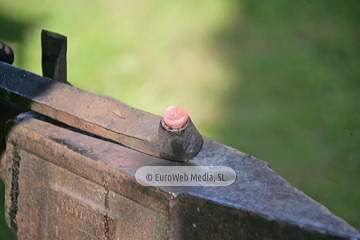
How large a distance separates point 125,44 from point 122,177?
156 cm

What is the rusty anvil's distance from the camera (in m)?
0.91

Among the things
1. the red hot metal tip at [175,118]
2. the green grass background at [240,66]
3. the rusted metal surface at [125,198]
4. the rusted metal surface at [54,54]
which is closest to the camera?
the rusted metal surface at [125,198]

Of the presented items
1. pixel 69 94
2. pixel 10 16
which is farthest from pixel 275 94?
pixel 10 16

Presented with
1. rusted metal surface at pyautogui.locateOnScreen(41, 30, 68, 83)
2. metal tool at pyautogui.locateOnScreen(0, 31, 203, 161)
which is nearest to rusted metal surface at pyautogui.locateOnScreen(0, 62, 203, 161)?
metal tool at pyautogui.locateOnScreen(0, 31, 203, 161)

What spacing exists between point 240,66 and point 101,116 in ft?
4.54

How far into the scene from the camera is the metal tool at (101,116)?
1.07 m

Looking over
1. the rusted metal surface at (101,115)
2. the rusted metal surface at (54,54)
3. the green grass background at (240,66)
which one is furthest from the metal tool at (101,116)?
the green grass background at (240,66)

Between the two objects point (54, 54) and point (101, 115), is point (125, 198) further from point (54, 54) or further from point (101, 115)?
point (54, 54)

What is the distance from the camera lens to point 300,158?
6.84ft

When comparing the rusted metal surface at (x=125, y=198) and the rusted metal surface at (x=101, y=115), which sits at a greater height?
the rusted metal surface at (x=101, y=115)

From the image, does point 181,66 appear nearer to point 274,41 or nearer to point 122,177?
point 274,41

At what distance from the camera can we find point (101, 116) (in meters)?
1.18
